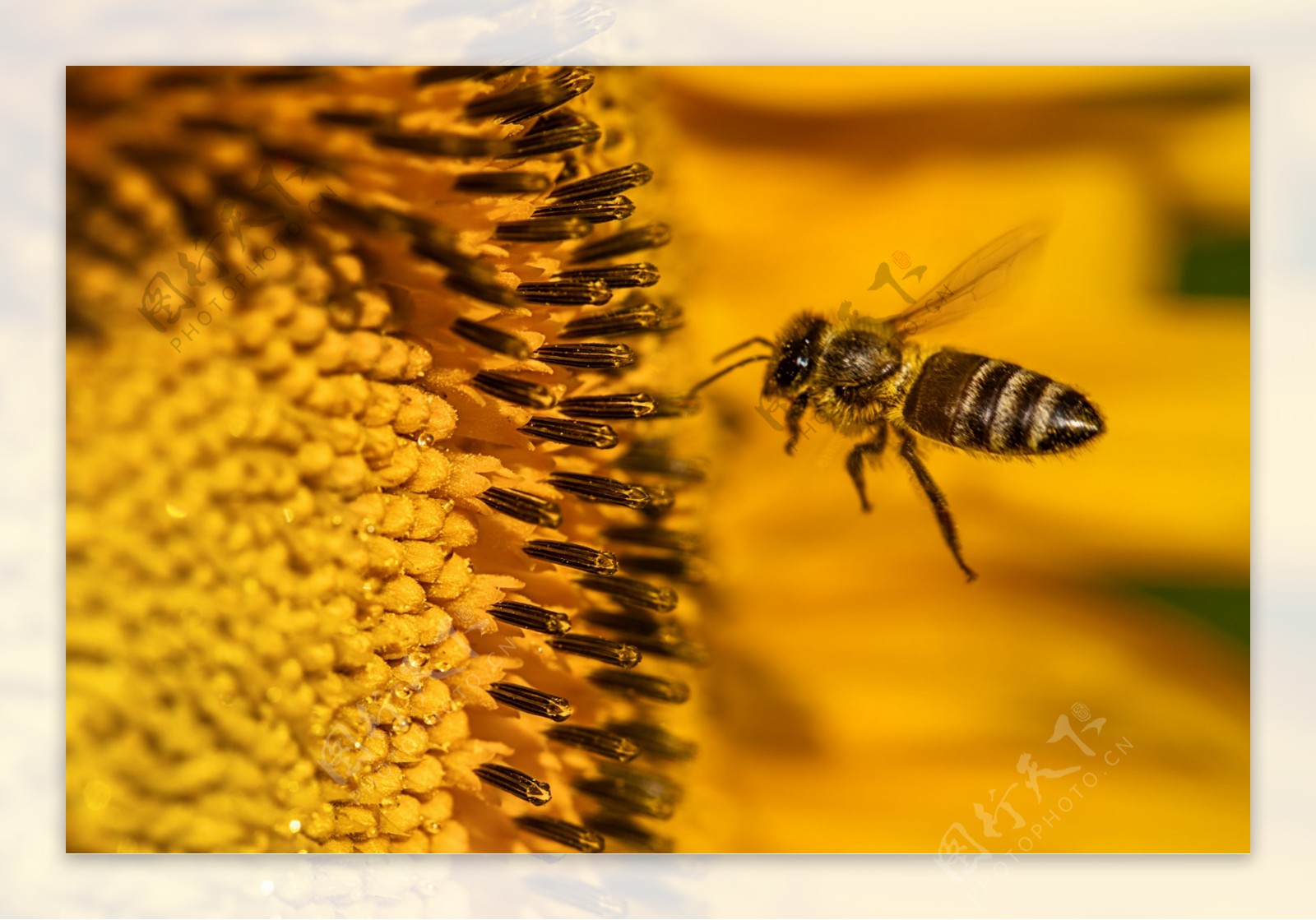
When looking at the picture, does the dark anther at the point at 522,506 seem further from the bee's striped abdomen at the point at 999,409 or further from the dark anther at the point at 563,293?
the bee's striped abdomen at the point at 999,409

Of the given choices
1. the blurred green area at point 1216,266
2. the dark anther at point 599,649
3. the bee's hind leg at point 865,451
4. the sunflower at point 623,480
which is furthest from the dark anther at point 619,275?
the blurred green area at point 1216,266

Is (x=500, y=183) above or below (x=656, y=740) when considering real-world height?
above

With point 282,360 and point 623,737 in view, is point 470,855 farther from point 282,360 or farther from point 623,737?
point 282,360

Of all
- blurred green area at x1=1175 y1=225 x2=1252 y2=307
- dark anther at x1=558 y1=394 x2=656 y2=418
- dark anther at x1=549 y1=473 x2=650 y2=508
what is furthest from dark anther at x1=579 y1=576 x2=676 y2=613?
blurred green area at x1=1175 y1=225 x2=1252 y2=307

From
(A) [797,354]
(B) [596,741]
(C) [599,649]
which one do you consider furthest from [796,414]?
(B) [596,741]

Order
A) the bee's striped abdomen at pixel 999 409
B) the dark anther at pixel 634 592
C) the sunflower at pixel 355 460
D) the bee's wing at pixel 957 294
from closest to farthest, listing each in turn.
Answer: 1. the bee's striped abdomen at pixel 999 409
2. the sunflower at pixel 355 460
3. the bee's wing at pixel 957 294
4. the dark anther at pixel 634 592

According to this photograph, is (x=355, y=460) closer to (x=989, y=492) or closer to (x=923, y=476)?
(x=923, y=476)

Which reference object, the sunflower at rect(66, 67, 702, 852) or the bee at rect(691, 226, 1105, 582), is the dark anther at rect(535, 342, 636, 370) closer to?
the sunflower at rect(66, 67, 702, 852)
